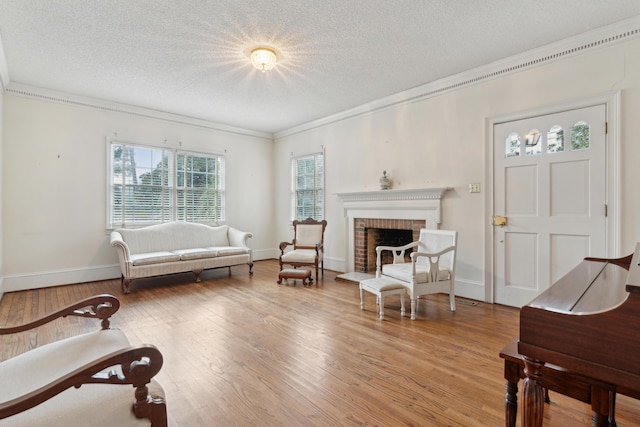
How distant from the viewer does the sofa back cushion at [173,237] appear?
4961mm

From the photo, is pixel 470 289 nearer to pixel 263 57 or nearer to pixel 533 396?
pixel 533 396

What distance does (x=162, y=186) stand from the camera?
5500mm

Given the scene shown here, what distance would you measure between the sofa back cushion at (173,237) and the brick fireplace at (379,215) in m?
2.48

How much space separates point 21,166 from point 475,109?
621 centimetres

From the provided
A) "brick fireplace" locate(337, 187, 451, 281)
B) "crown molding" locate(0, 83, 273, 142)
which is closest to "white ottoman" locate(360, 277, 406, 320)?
"brick fireplace" locate(337, 187, 451, 281)

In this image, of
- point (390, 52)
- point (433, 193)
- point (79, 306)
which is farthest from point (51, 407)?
point (433, 193)

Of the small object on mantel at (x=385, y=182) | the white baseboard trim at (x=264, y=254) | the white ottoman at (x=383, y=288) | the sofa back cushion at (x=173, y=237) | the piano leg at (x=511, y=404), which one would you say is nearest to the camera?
the piano leg at (x=511, y=404)

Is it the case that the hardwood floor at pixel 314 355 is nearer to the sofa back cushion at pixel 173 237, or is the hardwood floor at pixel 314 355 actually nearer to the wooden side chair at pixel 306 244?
the wooden side chair at pixel 306 244

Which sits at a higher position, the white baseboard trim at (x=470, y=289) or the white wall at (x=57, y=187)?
the white wall at (x=57, y=187)

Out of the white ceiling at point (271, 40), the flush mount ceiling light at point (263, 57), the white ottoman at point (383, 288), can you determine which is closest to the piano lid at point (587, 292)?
the white ottoman at point (383, 288)

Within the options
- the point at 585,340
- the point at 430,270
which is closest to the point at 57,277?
the point at 430,270

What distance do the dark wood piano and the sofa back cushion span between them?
5329 mm

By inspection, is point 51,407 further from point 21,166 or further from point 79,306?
point 21,166

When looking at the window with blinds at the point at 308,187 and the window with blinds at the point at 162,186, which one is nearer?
the window with blinds at the point at 162,186
